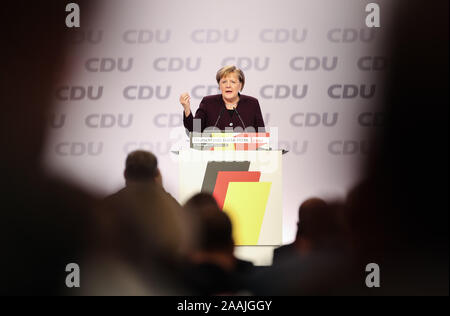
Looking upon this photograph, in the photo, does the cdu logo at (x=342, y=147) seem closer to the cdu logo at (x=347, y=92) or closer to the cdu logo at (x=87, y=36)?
the cdu logo at (x=347, y=92)

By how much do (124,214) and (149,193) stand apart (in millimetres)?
185

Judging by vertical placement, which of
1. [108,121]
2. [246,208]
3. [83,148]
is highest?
[108,121]

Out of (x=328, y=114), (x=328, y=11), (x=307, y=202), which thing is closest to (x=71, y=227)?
(x=307, y=202)

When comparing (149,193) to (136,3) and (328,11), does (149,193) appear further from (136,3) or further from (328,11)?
(328,11)

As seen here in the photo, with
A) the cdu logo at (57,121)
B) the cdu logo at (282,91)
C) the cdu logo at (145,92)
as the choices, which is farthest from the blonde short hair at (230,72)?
the cdu logo at (57,121)

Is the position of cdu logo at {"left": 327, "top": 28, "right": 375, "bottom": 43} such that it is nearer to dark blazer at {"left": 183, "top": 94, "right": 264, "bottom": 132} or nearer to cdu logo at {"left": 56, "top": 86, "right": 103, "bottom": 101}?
dark blazer at {"left": 183, "top": 94, "right": 264, "bottom": 132}

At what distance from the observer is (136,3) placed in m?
3.07

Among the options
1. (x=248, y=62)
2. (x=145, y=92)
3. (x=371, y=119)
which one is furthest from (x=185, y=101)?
(x=371, y=119)

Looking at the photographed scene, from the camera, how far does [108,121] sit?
9.91ft

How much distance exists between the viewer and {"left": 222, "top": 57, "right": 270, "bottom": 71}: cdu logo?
304 cm

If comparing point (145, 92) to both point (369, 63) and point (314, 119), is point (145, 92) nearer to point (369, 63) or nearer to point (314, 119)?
point (314, 119)

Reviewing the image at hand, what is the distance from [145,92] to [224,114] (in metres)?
0.48

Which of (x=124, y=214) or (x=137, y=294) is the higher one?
(x=124, y=214)
